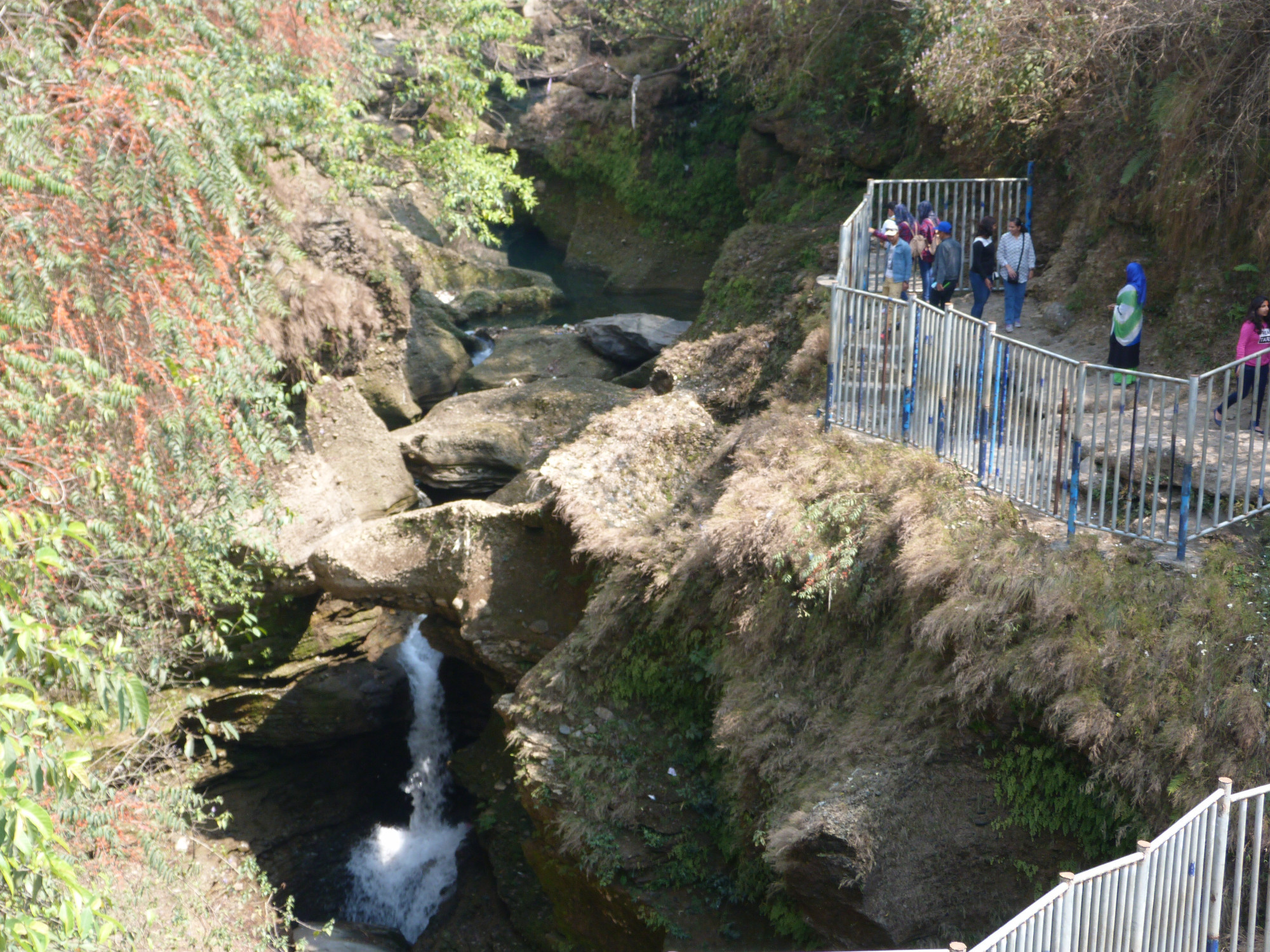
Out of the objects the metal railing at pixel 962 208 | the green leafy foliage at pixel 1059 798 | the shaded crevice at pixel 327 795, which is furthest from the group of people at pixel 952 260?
the shaded crevice at pixel 327 795

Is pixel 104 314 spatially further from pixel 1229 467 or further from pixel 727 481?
pixel 1229 467

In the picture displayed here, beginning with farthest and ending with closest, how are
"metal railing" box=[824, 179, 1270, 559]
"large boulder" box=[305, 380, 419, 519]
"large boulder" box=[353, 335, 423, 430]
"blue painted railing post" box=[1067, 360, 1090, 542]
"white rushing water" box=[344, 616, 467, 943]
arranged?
"large boulder" box=[353, 335, 423, 430] → "large boulder" box=[305, 380, 419, 519] → "white rushing water" box=[344, 616, 467, 943] → "blue painted railing post" box=[1067, 360, 1090, 542] → "metal railing" box=[824, 179, 1270, 559]

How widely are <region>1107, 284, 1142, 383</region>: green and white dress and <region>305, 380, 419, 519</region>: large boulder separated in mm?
9540

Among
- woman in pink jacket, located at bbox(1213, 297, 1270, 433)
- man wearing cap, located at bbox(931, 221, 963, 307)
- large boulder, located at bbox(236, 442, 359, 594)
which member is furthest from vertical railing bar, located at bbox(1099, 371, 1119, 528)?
large boulder, located at bbox(236, 442, 359, 594)

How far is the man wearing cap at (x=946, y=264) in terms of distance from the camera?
493 inches

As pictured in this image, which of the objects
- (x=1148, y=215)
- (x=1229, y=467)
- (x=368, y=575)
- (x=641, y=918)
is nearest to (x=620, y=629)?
(x=641, y=918)

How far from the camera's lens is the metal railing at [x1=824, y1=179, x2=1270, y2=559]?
794 cm

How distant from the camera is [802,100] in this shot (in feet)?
66.3

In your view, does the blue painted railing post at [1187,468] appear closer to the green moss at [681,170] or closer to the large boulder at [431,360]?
the large boulder at [431,360]

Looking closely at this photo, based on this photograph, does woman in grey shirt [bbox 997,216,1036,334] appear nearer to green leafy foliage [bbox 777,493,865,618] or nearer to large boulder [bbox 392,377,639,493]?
green leafy foliage [bbox 777,493,865,618]

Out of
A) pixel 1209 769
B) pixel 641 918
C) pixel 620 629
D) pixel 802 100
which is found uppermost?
pixel 802 100

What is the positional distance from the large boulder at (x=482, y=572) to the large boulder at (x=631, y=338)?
8.18m

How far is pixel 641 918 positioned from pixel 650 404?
20.7 feet

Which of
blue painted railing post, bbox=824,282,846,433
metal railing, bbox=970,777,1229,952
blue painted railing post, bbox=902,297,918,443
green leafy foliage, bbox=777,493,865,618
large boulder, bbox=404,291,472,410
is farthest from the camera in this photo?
large boulder, bbox=404,291,472,410
